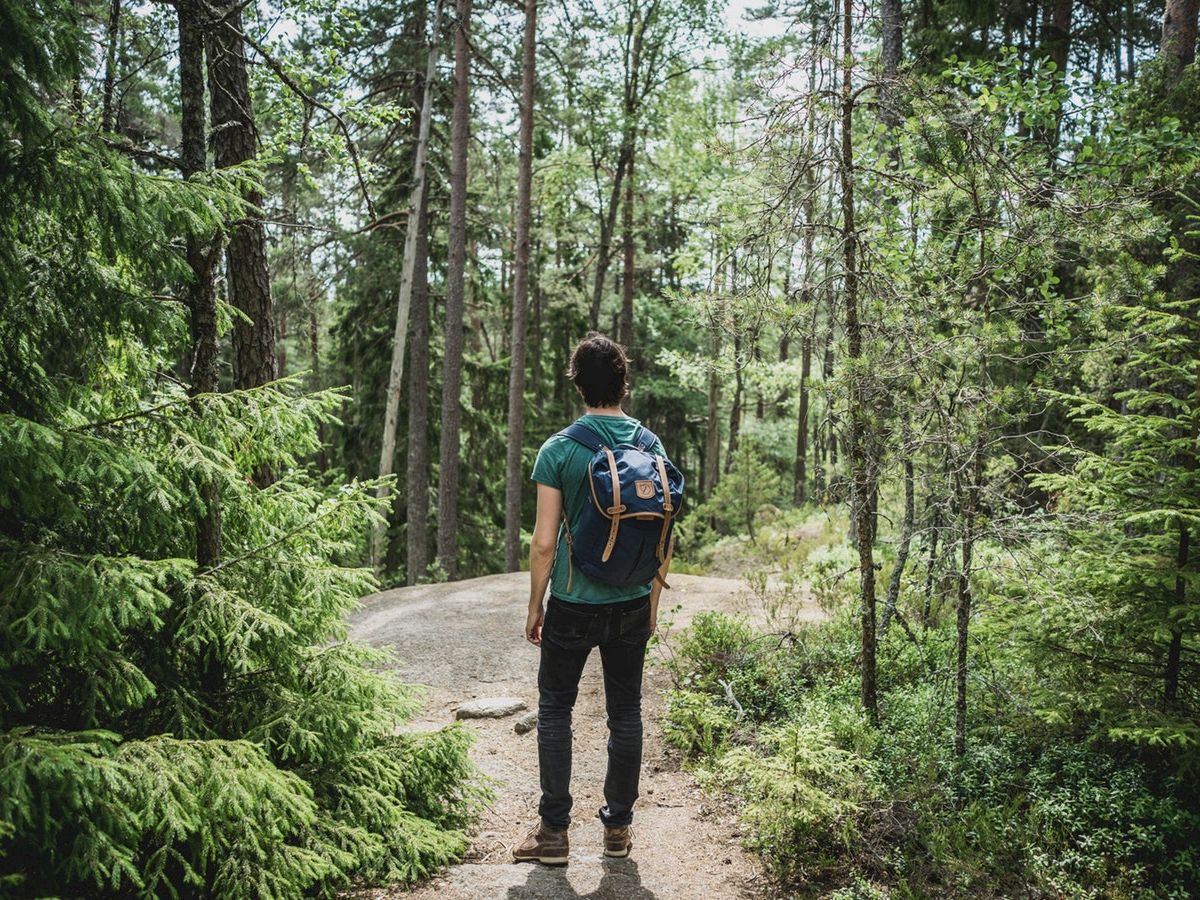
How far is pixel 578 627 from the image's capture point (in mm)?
3482

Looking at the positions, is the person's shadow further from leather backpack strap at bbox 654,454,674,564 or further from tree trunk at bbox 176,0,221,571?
tree trunk at bbox 176,0,221,571

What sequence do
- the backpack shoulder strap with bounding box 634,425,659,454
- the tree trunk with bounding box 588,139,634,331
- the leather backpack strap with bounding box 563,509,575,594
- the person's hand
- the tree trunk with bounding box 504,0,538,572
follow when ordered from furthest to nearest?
the tree trunk with bounding box 588,139,634,331, the tree trunk with bounding box 504,0,538,572, the backpack shoulder strap with bounding box 634,425,659,454, the person's hand, the leather backpack strap with bounding box 563,509,575,594

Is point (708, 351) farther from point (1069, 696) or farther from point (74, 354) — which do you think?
point (74, 354)

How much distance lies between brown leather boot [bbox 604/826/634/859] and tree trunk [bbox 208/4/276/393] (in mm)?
3647

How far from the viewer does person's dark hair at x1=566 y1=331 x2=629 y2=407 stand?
11.9ft

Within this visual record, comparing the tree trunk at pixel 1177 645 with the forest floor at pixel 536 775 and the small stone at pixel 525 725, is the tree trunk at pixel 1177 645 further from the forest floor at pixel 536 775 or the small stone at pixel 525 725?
the small stone at pixel 525 725

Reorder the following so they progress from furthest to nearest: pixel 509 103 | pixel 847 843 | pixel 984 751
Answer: pixel 509 103, pixel 984 751, pixel 847 843

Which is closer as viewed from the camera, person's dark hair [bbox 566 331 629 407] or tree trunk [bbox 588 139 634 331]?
person's dark hair [bbox 566 331 629 407]

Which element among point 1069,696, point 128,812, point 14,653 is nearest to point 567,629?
point 128,812

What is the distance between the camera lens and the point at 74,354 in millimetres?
2959

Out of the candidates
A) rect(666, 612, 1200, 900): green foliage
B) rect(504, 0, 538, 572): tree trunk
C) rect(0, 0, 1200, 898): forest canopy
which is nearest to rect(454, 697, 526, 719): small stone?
rect(0, 0, 1200, 898): forest canopy

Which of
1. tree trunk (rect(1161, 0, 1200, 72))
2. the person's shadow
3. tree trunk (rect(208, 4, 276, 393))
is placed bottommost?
the person's shadow

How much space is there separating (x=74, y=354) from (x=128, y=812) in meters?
1.82

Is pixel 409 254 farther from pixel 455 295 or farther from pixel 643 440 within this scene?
pixel 643 440
